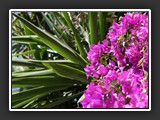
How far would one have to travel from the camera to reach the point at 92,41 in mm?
1913

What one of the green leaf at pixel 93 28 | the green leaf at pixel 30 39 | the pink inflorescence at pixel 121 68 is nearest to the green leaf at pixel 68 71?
the pink inflorescence at pixel 121 68

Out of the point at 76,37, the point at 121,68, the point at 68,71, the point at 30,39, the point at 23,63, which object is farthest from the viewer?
the point at 30,39

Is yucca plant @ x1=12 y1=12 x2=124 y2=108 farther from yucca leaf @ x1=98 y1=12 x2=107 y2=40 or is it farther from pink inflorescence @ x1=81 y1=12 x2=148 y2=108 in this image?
pink inflorescence @ x1=81 y1=12 x2=148 y2=108

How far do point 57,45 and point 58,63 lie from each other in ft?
0.36

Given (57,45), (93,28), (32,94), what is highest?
(93,28)

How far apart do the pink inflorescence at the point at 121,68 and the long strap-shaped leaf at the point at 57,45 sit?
0.18m

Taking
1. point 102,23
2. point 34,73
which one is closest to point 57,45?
point 34,73

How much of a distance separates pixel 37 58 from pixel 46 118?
0.43 m

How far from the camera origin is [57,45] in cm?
186

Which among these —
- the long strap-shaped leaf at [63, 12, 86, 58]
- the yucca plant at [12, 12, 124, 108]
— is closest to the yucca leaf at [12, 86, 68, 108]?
the yucca plant at [12, 12, 124, 108]

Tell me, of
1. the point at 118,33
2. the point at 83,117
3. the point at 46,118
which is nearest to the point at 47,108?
the point at 46,118

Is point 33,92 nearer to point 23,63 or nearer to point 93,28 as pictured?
point 23,63

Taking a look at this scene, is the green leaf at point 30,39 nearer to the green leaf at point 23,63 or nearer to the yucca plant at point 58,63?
the yucca plant at point 58,63

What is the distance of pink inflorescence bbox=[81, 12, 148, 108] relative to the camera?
1.40 m
